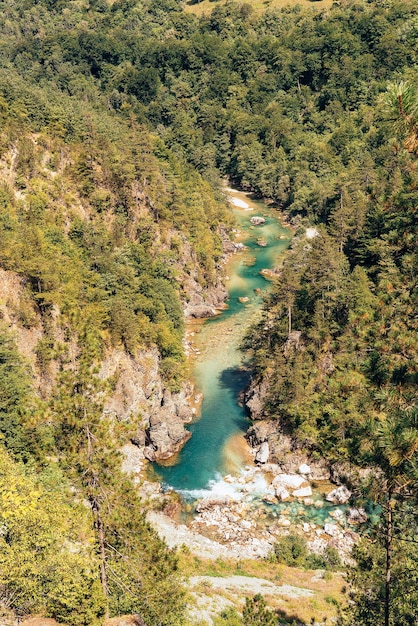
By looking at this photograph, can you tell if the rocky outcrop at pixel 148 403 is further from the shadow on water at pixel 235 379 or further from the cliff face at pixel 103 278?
the shadow on water at pixel 235 379

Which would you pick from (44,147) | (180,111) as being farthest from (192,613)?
(180,111)

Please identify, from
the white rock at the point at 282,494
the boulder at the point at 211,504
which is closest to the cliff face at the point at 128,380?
the boulder at the point at 211,504

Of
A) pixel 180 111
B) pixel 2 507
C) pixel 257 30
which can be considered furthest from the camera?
pixel 257 30

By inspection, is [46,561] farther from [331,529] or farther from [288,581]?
[331,529]

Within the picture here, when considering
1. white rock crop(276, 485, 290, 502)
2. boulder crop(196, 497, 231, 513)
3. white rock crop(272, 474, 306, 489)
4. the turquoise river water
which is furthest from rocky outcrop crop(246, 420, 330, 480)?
boulder crop(196, 497, 231, 513)

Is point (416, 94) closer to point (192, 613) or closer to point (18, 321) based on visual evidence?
point (192, 613)

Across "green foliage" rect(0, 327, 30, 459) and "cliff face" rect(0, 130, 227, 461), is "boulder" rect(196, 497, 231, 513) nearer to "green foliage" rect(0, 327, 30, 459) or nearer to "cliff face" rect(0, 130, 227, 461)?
"cliff face" rect(0, 130, 227, 461)
